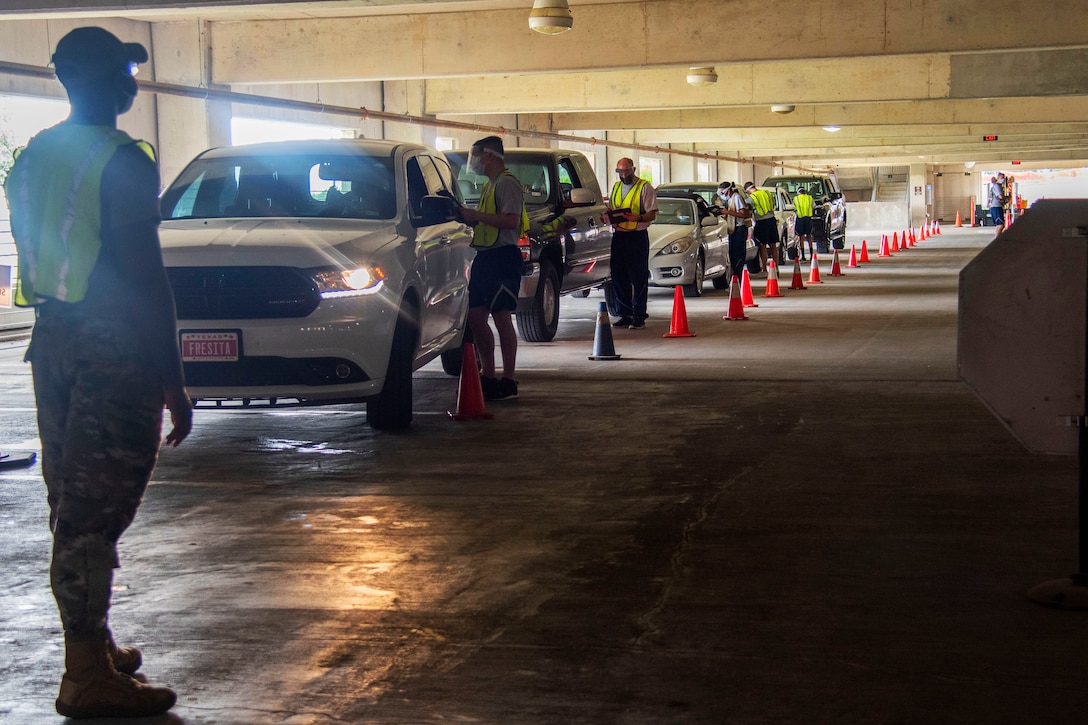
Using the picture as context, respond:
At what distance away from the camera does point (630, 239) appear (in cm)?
1677

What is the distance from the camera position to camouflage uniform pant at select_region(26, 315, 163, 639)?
4.05 metres

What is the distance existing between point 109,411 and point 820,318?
585 inches

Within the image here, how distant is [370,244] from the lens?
8906mm

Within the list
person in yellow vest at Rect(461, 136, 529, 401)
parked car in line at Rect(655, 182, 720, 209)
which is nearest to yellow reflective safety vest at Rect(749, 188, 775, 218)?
parked car in line at Rect(655, 182, 720, 209)

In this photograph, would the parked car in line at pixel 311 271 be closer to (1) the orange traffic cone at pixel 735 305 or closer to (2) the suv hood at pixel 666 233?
(1) the orange traffic cone at pixel 735 305

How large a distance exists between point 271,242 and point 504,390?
2714 millimetres

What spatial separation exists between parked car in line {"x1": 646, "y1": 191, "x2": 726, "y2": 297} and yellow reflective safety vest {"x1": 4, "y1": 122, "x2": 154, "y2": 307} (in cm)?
1720

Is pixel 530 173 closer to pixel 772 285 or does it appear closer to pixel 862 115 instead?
pixel 772 285

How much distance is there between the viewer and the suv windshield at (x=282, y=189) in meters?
9.64

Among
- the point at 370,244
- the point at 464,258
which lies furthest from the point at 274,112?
the point at 370,244

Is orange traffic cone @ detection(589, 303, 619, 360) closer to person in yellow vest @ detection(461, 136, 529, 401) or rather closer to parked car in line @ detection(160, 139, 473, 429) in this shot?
person in yellow vest @ detection(461, 136, 529, 401)

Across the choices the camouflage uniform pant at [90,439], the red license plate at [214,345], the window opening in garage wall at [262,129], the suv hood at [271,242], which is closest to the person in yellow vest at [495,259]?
the suv hood at [271,242]

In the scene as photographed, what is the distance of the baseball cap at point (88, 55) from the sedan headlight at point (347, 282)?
4372 mm

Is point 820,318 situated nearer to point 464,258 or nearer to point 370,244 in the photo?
point 464,258
